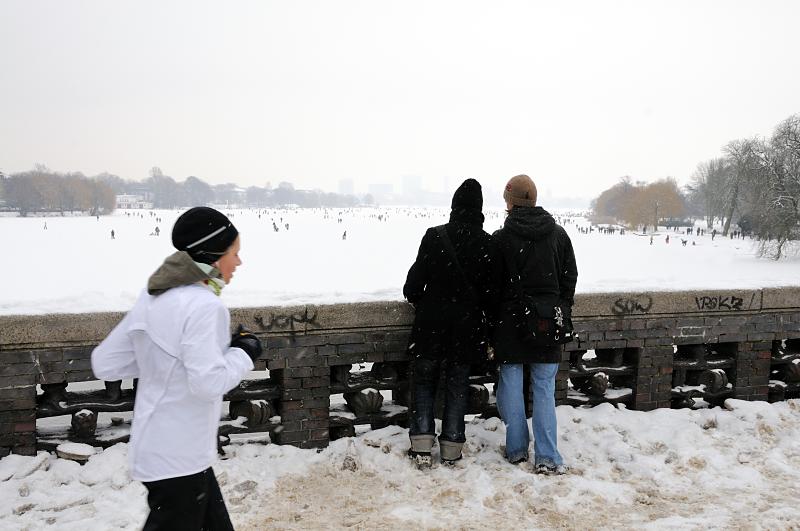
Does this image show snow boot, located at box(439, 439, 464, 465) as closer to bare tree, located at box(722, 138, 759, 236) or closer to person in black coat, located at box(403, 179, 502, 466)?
person in black coat, located at box(403, 179, 502, 466)

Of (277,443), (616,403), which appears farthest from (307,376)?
(616,403)

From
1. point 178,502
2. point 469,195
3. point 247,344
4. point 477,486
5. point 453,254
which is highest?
point 469,195

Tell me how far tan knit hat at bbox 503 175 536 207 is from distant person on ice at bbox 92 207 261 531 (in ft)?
7.97

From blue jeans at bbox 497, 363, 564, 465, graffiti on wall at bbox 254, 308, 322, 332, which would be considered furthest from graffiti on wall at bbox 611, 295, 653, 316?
graffiti on wall at bbox 254, 308, 322, 332

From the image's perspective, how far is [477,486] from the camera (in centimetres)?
397

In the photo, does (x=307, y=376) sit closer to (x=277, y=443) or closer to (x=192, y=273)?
(x=277, y=443)

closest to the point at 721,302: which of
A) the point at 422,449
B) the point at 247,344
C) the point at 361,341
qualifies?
the point at 422,449

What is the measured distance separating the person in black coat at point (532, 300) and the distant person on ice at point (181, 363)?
2.29 metres

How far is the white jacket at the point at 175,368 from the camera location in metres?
2.21

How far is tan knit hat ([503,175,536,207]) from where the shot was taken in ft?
14.1

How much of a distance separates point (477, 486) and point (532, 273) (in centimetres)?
144

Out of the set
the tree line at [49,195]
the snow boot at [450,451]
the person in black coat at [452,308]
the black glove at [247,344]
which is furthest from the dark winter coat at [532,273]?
the tree line at [49,195]

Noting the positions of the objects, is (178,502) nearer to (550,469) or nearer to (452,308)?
(452,308)

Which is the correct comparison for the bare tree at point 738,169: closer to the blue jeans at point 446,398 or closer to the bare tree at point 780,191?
the bare tree at point 780,191
